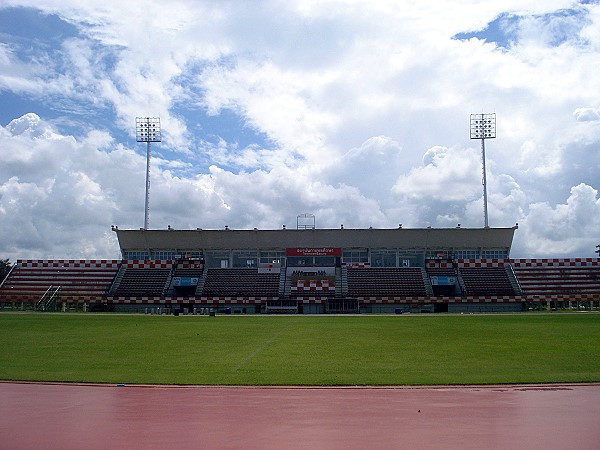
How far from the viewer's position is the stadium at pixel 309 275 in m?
64.7

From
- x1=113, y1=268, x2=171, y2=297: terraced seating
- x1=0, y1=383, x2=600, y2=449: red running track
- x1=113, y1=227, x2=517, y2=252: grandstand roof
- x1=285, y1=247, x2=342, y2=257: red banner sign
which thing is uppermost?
x1=113, y1=227, x2=517, y2=252: grandstand roof

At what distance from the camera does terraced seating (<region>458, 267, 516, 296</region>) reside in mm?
66500

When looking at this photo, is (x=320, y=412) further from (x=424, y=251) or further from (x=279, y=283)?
(x=424, y=251)

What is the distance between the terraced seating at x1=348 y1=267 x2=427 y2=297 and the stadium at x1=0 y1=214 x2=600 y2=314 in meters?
0.12

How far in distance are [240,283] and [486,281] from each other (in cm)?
2953

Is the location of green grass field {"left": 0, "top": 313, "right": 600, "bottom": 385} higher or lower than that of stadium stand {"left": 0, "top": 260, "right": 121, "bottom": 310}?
lower

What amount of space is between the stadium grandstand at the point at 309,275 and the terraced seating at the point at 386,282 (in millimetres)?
123

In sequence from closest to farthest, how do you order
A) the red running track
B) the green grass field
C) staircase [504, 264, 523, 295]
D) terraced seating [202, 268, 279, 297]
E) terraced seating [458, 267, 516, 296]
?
the red running track
the green grass field
terraced seating [458, 267, 516, 296]
staircase [504, 264, 523, 295]
terraced seating [202, 268, 279, 297]

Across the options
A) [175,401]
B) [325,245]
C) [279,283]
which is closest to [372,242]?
[325,245]

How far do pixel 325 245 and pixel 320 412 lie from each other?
65.3 meters

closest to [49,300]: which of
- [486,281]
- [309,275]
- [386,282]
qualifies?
[309,275]

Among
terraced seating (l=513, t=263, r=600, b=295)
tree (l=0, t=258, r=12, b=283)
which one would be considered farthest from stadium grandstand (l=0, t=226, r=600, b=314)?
tree (l=0, t=258, r=12, b=283)

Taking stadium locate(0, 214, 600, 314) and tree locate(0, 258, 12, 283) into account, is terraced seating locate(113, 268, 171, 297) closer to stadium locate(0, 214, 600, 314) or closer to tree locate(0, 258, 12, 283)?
stadium locate(0, 214, 600, 314)

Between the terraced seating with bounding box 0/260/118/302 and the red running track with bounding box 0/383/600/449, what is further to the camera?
the terraced seating with bounding box 0/260/118/302
